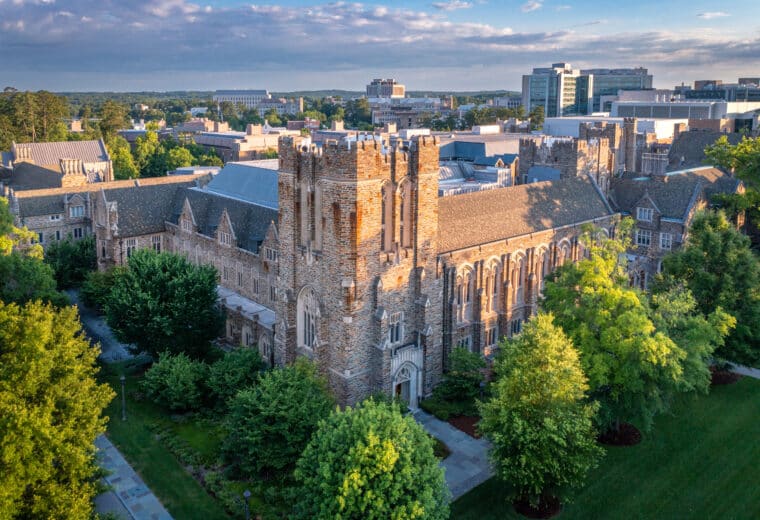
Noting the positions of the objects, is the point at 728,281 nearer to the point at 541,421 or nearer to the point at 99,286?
the point at 541,421

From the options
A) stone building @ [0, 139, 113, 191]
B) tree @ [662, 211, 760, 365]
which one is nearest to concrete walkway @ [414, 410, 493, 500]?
tree @ [662, 211, 760, 365]

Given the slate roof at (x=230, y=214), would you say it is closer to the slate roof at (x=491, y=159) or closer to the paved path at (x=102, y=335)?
the paved path at (x=102, y=335)

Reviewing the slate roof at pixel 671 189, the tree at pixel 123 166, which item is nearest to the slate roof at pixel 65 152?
the tree at pixel 123 166

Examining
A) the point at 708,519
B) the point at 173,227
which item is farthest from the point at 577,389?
the point at 173,227

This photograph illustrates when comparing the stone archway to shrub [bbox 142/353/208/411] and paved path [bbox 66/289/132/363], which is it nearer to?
shrub [bbox 142/353/208/411]

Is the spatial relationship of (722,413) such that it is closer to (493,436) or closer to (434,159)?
(493,436)
